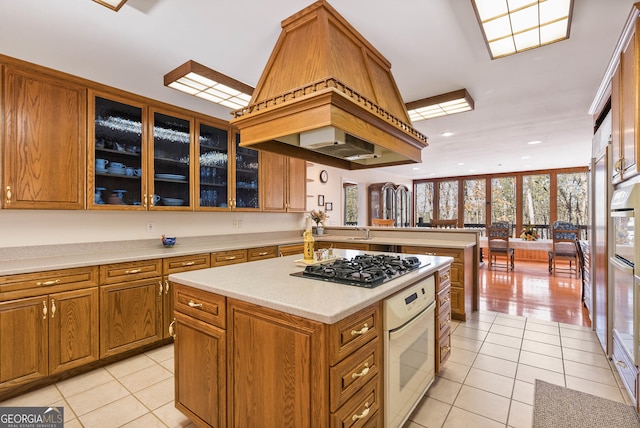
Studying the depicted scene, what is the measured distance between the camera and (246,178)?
4.17 m

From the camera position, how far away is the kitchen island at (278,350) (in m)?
1.21

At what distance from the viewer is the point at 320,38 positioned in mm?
1569

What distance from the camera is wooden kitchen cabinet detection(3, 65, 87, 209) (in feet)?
7.75

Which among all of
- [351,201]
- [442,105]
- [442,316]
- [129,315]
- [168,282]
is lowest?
[129,315]

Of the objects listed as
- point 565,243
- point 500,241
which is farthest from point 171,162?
point 565,243

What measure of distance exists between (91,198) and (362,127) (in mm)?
2605

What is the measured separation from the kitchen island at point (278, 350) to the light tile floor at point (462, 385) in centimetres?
55

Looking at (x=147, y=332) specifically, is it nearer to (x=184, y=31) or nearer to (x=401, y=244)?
(x=184, y=31)

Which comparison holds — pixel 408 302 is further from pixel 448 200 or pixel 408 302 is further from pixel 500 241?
pixel 448 200

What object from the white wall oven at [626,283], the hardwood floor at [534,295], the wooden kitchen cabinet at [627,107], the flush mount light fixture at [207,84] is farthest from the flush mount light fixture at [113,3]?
the hardwood floor at [534,295]

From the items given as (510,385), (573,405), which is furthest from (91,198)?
(573,405)

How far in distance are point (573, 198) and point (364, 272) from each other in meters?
9.45

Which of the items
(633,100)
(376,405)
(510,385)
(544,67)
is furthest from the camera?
(544,67)

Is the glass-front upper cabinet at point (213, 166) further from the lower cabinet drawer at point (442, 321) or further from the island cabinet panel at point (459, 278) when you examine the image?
the lower cabinet drawer at point (442, 321)
